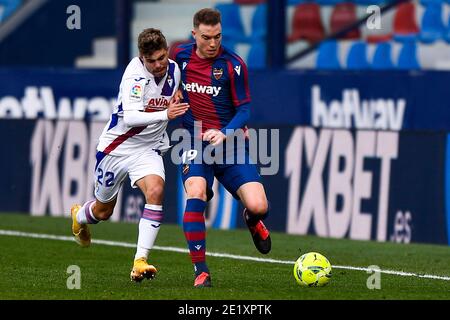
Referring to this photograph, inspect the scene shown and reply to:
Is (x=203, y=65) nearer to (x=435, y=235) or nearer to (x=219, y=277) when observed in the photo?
(x=219, y=277)

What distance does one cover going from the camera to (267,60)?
15.9 metres

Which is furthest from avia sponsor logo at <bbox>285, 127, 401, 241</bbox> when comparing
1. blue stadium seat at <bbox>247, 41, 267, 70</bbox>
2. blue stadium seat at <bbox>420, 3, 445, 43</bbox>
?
blue stadium seat at <bbox>420, 3, 445, 43</bbox>

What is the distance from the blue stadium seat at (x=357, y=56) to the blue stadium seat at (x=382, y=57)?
4.5 inches

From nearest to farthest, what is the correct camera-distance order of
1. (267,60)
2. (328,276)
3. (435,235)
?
(328,276) < (435,235) < (267,60)

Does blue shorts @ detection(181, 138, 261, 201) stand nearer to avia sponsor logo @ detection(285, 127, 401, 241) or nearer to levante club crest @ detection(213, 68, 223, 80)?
levante club crest @ detection(213, 68, 223, 80)

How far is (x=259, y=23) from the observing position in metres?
16.3

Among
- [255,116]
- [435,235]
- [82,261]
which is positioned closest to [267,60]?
[255,116]

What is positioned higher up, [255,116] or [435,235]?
[255,116]

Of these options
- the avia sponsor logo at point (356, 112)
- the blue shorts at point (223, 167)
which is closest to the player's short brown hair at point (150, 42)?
the blue shorts at point (223, 167)

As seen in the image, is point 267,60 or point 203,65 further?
point 267,60

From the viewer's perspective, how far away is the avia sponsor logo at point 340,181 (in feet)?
44.0

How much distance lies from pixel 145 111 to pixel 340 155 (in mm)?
4620

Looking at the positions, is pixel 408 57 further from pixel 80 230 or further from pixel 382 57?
pixel 80 230

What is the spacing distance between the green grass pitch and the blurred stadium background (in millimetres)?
468
